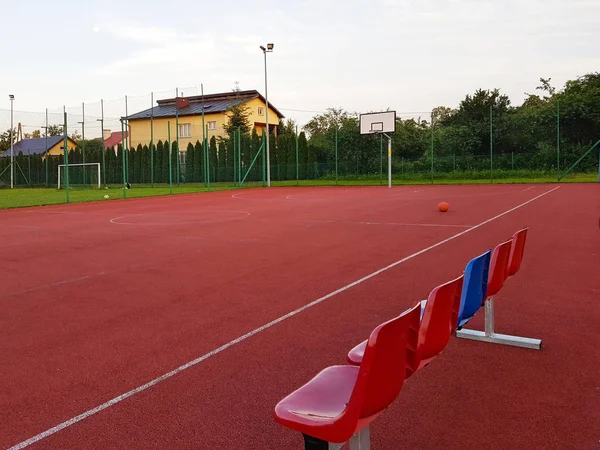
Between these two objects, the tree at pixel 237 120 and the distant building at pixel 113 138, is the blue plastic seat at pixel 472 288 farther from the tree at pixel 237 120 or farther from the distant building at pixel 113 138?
the tree at pixel 237 120

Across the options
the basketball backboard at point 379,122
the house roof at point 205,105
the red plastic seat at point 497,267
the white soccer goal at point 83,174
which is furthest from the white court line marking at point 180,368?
the house roof at point 205,105

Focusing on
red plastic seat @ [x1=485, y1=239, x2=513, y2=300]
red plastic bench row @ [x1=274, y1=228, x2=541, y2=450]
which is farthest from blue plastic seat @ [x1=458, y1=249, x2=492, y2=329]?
red plastic bench row @ [x1=274, y1=228, x2=541, y2=450]

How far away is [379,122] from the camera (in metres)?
32.5

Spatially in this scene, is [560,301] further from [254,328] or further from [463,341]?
[254,328]

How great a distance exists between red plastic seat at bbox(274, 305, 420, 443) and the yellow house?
147ft

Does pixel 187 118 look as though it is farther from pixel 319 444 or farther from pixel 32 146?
pixel 319 444

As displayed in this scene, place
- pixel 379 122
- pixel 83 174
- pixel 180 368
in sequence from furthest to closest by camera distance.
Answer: pixel 83 174, pixel 379 122, pixel 180 368

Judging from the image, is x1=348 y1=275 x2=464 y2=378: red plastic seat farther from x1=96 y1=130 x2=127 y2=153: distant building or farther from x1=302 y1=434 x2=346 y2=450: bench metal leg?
x1=96 y1=130 x2=127 y2=153: distant building

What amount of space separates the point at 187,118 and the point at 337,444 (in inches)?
1991

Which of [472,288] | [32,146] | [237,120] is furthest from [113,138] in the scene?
[472,288]

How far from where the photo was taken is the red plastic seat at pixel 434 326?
272cm

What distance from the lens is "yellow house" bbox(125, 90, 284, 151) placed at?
48.1m

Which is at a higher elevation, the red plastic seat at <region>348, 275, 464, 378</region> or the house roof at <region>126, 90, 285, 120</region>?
the house roof at <region>126, 90, 285, 120</region>

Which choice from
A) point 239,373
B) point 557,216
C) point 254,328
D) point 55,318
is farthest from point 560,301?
point 557,216
